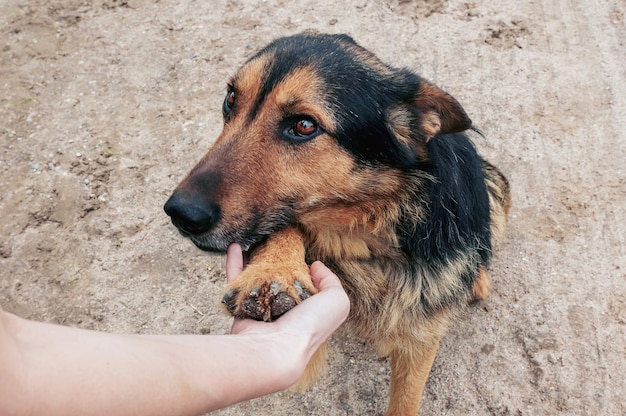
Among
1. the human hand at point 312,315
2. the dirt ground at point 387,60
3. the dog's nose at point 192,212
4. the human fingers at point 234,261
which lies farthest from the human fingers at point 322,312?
the dirt ground at point 387,60

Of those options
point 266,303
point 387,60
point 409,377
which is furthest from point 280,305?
point 387,60

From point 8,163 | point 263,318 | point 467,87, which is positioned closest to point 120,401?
point 263,318

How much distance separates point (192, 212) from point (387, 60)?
3943 millimetres

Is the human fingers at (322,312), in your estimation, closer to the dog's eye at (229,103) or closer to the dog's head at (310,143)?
the dog's head at (310,143)

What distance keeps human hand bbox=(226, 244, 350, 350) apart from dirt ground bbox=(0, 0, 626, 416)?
5.20ft

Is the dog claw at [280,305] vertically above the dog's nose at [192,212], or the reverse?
the dog's nose at [192,212]

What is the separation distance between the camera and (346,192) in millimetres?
2785

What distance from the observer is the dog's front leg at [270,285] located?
233 centimetres

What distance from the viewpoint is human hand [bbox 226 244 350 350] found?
2209mm

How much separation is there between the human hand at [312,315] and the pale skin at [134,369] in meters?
0.06

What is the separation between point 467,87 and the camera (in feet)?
18.0

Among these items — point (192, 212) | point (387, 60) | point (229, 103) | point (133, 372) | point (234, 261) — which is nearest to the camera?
point (133, 372)

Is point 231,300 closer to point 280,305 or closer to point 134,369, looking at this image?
point 280,305

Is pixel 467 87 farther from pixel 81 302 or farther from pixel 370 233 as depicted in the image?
pixel 81 302
